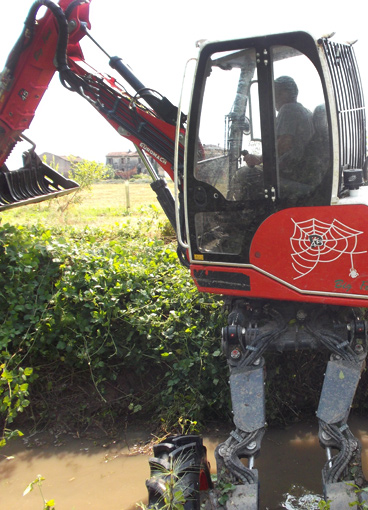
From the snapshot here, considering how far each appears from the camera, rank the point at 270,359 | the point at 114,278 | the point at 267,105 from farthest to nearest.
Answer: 1. the point at 114,278
2. the point at 270,359
3. the point at 267,105

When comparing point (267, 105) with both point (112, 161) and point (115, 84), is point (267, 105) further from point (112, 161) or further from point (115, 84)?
point (112, 161)

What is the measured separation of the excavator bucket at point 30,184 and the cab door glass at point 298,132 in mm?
3482

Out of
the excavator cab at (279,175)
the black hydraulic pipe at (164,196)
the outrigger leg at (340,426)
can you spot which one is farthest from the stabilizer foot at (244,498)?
the black hydraulic pipe at (164,196)

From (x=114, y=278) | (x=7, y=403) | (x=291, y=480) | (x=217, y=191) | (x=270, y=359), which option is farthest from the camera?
(x=114, y=278)

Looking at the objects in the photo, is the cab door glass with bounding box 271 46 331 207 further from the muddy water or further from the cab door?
the muddy water

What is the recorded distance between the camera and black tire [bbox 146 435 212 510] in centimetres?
347

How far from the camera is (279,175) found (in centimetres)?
360

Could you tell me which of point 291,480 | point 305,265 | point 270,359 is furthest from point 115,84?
point 291,480

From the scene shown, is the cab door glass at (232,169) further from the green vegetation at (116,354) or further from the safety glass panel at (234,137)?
the green vegetation at (116,354)

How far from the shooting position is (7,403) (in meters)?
4.74

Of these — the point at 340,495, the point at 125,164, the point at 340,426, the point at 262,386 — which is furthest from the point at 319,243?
the point at 125,164

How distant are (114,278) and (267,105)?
8.61 ft

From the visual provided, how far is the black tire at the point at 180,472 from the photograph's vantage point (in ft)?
11.4

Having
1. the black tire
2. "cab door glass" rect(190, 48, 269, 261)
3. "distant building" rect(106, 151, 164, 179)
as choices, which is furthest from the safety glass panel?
"distant building" rect(106, 151, 164, 179)
